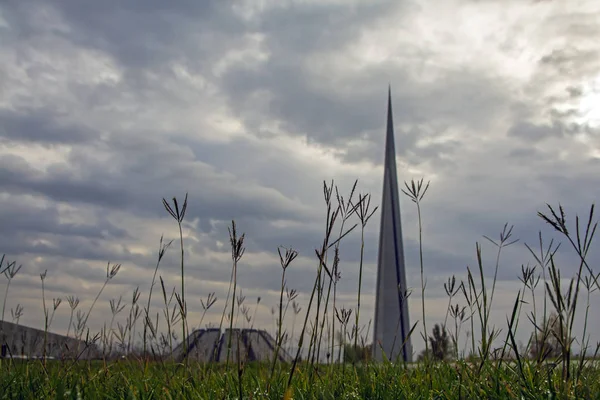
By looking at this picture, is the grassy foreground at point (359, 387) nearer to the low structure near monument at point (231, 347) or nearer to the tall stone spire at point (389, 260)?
the low structure near monument at point (231, 347)

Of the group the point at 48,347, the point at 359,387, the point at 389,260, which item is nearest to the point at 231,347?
the point at 359,387

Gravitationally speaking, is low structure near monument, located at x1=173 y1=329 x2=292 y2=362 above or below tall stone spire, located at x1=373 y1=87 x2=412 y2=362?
below

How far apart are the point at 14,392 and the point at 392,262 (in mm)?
25507

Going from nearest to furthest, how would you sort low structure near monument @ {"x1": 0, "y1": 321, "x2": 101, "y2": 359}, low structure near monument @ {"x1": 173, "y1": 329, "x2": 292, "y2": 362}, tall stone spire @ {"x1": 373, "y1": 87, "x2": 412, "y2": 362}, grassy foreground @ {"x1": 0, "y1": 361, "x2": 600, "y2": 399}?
grassy foreground @ {"x1": 0, "y1": 361, "x2": 600, "y2": 399} < low structure near monument @ {"x1": 173, "y1": 329, "x2": 292, "y2": 362} < low structure near monument @ {"x1": 0, "y1": 321, "x2": 101, "y2": 359} < tall stone spire @ {"x1": 373, "y1": 87, "x2": 412, "y2": 362}

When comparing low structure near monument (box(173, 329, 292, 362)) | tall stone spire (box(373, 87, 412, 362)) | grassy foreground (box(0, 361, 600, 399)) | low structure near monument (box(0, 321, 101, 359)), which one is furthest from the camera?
tall stone spire (box(373, 87, 412, 362))

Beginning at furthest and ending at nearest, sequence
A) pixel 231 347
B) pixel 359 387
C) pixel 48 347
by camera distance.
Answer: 1. pixel 48 347
2. pixel 231 347
3. pixel 359 387

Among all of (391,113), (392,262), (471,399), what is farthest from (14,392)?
(391,113)

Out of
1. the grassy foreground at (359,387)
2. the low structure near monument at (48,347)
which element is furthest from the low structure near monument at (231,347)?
the low structure near monument at (48,347)

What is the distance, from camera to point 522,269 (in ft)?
11.0

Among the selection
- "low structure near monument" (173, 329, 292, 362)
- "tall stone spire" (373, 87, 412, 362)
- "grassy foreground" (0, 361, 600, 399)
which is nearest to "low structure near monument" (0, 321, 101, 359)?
"grassy foreground" (0, 361, 600, 399)

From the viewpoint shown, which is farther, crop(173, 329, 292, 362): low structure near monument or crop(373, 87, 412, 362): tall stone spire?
crop(373, 87, 412, 362): tall stone spire

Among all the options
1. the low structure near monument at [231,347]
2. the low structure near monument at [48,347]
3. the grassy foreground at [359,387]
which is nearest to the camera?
the grassy foreground at [359,387]

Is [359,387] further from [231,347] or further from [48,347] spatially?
[48,347]

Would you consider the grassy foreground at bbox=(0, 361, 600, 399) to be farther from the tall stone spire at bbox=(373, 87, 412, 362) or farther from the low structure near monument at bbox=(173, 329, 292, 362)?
the tall stone spire at bbox=(373, 87, 412, 362)
